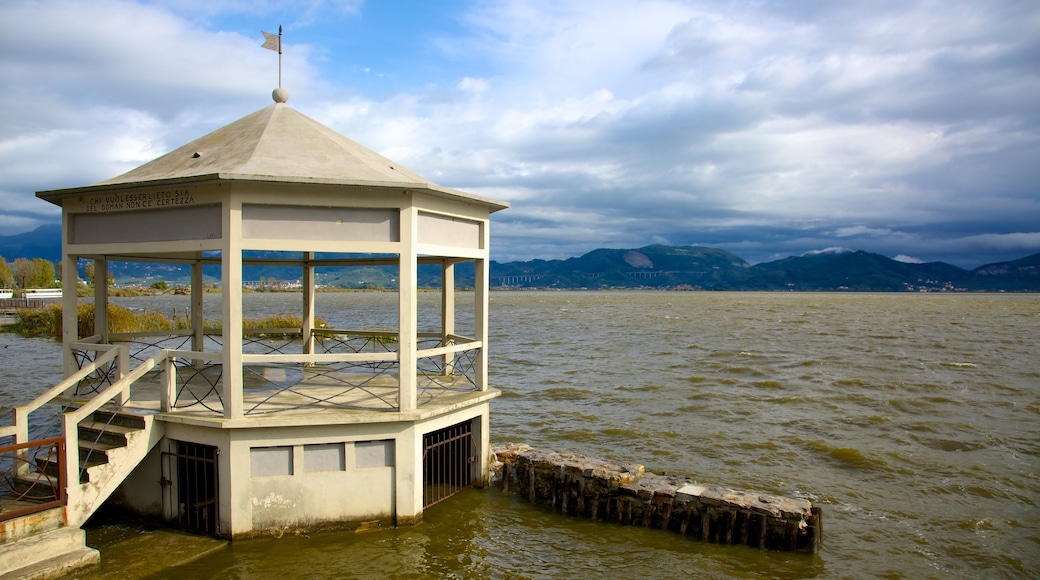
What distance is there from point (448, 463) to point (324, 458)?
287cm

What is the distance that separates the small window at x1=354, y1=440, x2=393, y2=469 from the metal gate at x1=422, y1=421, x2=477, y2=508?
1.53m

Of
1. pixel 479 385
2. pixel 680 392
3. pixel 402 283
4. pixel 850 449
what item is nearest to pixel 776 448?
pixel 850 449

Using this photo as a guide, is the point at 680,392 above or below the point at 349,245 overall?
below

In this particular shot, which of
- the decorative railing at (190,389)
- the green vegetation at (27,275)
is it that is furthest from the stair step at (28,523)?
the green vegetation at (27,275)

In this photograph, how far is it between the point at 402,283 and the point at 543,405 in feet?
45.3

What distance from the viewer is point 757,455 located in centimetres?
1677

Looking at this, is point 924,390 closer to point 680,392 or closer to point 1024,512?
point 680,392

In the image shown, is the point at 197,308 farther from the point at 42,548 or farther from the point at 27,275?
the point at 27,275

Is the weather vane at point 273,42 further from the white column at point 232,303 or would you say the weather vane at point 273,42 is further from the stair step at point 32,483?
the stair step at point 32,483

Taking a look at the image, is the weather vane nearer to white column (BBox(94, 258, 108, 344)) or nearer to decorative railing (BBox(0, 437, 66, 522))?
white column (BBox(94, 258, 108, 344))

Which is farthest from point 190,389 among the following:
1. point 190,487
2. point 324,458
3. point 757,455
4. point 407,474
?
point 757,455

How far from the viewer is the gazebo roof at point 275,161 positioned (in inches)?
364

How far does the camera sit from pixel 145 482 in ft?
33.3

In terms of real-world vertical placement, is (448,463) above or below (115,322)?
below
